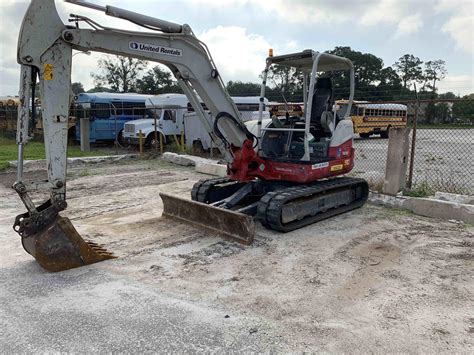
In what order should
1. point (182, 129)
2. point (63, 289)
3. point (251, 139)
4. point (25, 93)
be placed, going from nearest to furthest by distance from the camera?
1. point (63, 289)
2. point (25, 93)
3. point (251, 139)
4. point (182, 129)

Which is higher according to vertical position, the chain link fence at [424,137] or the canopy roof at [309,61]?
the canopy roof at [309,61]

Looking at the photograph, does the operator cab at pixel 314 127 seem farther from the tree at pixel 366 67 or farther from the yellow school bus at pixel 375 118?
the tree at pixel 366 67

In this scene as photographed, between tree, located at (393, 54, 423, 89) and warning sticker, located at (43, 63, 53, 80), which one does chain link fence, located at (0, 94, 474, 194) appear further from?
tree, located at (393, 54, 423, 89)

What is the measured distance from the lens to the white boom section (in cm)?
486

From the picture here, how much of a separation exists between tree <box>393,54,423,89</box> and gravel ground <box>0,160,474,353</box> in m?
66.7

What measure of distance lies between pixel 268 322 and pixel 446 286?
2.23 meters

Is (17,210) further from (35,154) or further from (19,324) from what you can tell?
(35,154)

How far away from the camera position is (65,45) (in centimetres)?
506

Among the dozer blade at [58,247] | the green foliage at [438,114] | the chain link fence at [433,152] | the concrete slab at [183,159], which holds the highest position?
the green foliage at [438,114]

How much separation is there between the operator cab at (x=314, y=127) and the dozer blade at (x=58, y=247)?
11.6ft

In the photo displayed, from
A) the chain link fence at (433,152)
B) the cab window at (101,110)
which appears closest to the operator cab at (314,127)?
the chain link fence at (433,152)

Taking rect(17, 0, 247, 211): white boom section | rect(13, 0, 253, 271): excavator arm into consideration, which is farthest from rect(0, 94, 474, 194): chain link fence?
rect(13, 0, 253, 271): excavator arm

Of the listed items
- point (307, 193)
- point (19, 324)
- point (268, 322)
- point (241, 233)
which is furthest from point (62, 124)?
point (307, 193)

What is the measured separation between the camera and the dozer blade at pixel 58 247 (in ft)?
16.1
